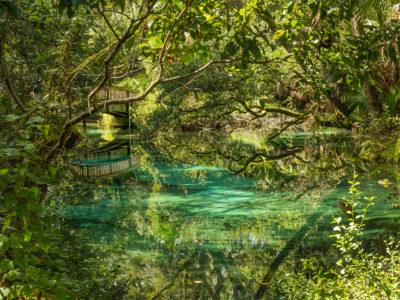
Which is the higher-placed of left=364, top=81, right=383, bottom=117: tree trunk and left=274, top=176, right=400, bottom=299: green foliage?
left=364, top=81, right=383, bottom=117: tree trunk

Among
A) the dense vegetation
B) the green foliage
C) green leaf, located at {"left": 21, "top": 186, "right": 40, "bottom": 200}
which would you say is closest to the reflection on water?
the dense vegetation

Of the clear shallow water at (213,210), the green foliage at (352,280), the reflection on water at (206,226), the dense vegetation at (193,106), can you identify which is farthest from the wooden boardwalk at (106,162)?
the green foliage at (352,280)

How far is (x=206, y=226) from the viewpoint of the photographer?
740 cm

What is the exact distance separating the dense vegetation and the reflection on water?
16 centimetres

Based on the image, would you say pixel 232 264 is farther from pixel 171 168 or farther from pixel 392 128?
pixel 392 128

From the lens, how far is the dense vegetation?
2.98 meters

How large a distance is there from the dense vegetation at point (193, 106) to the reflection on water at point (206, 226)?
0.16 meters

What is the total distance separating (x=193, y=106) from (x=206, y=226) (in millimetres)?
13695

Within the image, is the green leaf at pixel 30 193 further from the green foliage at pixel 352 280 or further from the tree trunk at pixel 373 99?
the tree trunk at pixel 373 99

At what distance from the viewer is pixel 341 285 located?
4.12 meters

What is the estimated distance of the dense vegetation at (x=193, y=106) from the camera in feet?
9.78

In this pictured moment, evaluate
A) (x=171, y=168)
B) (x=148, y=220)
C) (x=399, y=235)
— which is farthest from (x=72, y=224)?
(x=171, y=168)

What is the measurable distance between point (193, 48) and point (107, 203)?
4765mm

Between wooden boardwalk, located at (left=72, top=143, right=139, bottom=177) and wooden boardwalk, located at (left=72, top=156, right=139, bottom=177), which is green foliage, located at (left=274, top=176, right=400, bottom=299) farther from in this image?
wooden boardwalk, located at (left=72, top=156, right=139, bottom=177)
